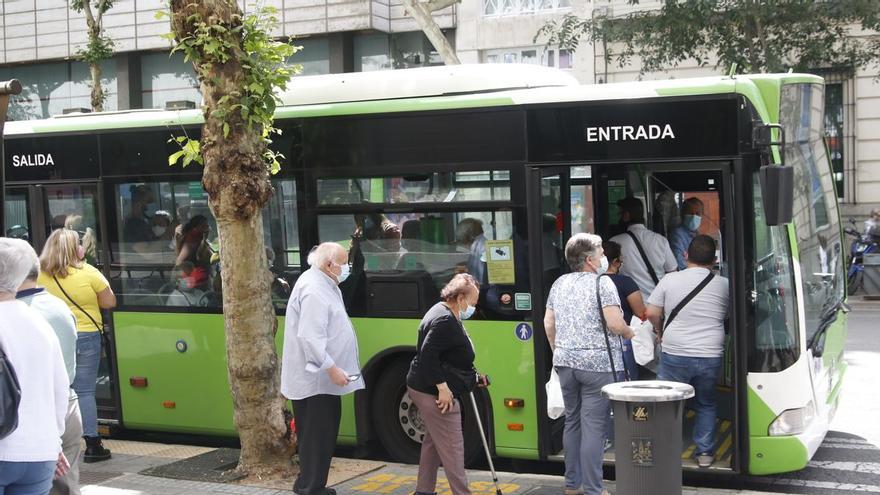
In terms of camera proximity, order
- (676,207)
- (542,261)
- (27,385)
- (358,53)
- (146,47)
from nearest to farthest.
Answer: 1. (27,385)
2. (542,261)
3. (676,207)
4. (358,53)
5. (146,47)

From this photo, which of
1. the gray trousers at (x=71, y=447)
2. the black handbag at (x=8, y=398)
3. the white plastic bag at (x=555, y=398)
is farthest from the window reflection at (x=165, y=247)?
the black handbag at (x=8, y=398)

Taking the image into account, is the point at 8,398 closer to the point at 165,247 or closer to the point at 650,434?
the point at 650,434

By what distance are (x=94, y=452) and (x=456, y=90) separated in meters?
3.99

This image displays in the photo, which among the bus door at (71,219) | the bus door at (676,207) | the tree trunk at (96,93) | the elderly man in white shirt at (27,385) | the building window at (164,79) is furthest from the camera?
the building window at (164,79)

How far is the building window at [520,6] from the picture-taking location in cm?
2409

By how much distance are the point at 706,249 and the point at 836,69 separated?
1525 centimetres

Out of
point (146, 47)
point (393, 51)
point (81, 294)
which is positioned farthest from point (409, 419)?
point (146, 47)

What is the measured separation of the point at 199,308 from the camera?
937 centimetres

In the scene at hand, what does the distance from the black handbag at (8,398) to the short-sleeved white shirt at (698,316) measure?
4.55 m

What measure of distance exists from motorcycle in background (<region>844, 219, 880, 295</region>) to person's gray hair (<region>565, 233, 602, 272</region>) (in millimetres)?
14710

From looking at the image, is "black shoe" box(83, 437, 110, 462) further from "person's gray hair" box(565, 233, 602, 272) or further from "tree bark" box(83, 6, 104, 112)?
"tree bark" box(83, 6, 104, 112)

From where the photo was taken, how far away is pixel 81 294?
8.66 metres

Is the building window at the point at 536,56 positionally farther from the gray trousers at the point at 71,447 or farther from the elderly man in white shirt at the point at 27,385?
the elderly man in white shirt at the point at 27,385

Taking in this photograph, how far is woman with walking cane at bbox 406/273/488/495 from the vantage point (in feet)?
22.3
